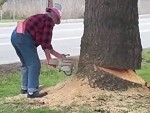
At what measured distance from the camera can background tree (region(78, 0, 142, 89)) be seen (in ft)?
21.5

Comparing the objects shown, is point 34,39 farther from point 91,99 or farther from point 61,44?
point 61,44

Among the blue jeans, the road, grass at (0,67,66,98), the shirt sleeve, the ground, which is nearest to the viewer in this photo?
the ground

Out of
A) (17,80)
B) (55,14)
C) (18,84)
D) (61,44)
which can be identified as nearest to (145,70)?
(17,80)

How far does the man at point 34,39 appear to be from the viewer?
6563mm

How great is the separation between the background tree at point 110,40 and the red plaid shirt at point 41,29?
52cm

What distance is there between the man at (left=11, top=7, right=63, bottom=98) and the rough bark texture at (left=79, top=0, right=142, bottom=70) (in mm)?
455

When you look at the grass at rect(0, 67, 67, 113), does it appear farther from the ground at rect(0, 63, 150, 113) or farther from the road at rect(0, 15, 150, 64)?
the road at rect(0, 15, 150, 64)

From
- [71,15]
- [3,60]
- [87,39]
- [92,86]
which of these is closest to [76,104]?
[92,86]

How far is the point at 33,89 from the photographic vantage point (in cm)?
669

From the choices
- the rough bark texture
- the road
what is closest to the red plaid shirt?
the rough bark texture

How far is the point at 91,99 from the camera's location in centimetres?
634

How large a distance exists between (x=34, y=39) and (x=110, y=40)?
3.35 feet

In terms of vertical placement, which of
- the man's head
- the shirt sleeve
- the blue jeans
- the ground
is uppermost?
the man's head

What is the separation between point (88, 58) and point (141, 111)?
3.73 feet
